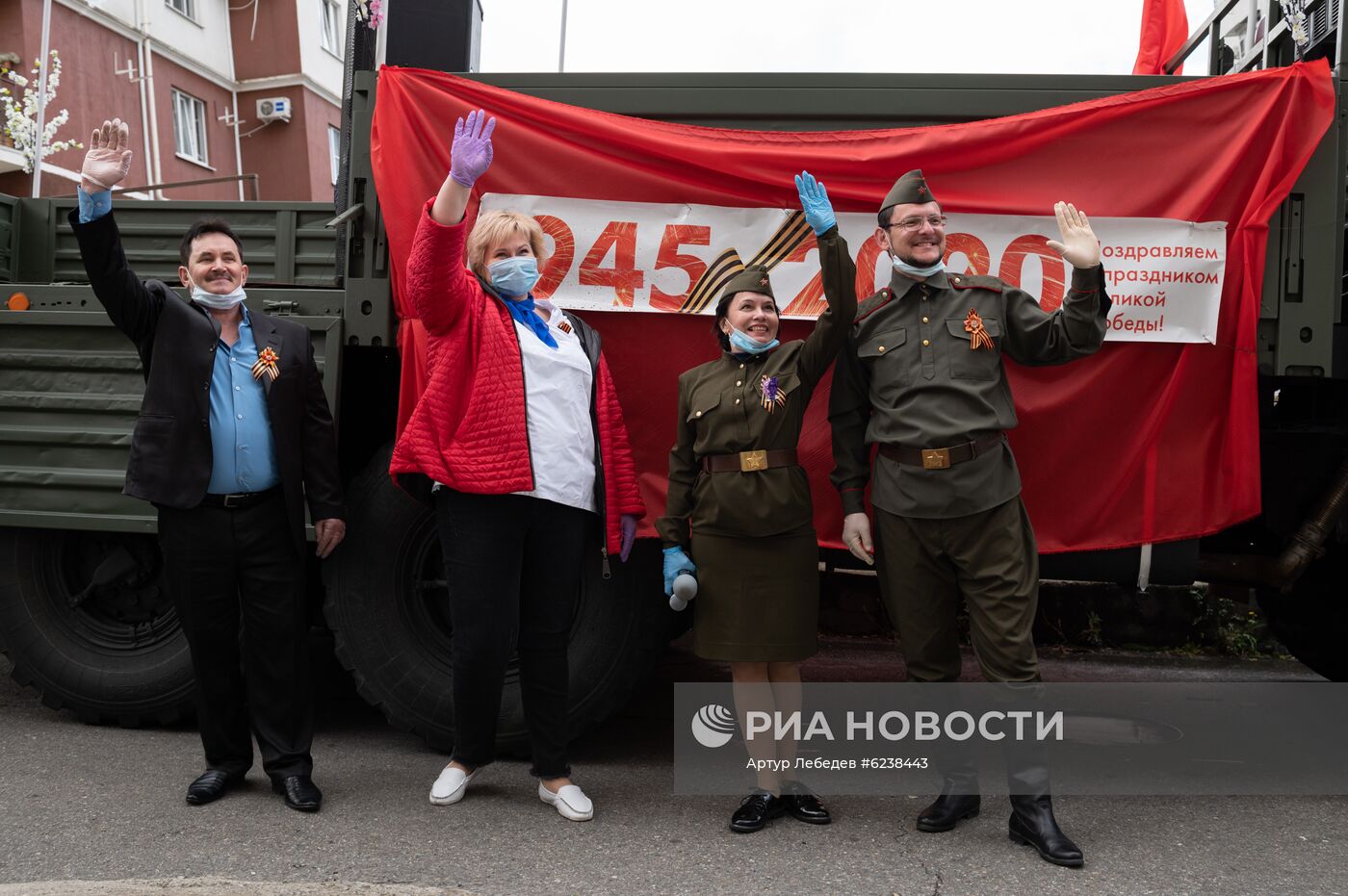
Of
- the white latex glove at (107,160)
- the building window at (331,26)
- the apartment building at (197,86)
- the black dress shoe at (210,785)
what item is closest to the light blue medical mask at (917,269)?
the white latex glove at (107,160)

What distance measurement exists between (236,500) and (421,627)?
0.84m

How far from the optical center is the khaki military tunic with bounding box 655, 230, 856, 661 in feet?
10.4

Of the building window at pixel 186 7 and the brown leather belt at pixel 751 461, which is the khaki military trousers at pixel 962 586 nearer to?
the brown leather belt at pixel 751 461

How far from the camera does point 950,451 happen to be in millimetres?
3094

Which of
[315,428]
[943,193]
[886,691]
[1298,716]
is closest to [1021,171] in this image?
[943,193]

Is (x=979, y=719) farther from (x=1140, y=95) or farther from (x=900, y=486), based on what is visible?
(x=1140, y=95)

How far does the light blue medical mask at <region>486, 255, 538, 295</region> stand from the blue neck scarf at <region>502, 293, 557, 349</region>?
0.03 meters

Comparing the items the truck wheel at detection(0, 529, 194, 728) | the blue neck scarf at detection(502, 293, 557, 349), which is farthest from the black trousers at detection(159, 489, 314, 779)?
the blue neck scarf at detection(502, 293, 557, 349)

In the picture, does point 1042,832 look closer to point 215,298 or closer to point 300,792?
point 300,792

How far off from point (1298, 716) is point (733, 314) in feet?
11.1

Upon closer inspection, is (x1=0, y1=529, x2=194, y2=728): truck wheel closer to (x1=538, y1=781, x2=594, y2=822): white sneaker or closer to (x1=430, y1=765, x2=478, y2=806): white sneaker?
(x1=430, y1=765, x2=478, y2=806): white sneaker

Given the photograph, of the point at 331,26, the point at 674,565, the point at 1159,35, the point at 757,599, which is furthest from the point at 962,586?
the point at 331,26

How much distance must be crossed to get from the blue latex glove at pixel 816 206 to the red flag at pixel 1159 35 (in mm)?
2345

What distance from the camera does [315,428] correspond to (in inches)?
137
